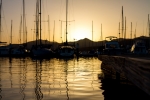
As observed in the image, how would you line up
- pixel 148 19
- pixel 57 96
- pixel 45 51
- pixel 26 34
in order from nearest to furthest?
1. pixel 57 96
2. pixel 45 51
3. pixel 148 19
4. pixel 26 34

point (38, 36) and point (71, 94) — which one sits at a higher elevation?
point (38, 36)

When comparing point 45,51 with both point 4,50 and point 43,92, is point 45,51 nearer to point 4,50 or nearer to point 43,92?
point 4,50

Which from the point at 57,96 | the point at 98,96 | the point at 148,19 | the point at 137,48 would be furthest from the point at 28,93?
the point at 148,19

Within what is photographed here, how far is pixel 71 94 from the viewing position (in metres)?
11.0

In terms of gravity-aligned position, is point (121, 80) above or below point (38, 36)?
below

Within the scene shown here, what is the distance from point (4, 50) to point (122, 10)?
34195 millimetres

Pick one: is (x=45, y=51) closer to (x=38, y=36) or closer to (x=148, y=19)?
(x=38, y=36)

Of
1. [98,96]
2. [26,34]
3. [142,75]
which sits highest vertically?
[26,34]

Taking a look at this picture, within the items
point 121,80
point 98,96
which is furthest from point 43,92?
point 121,80

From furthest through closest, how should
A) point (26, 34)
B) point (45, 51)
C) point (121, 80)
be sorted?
1. point (26, 34)
2. point (45, 51)
3. point (121, 80)

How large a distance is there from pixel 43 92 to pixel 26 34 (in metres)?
71.9

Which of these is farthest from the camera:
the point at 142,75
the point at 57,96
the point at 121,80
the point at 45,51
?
the point at 45,51

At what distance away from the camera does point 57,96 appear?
34.4 ft

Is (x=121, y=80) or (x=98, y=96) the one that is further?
(x=121, y=80)
